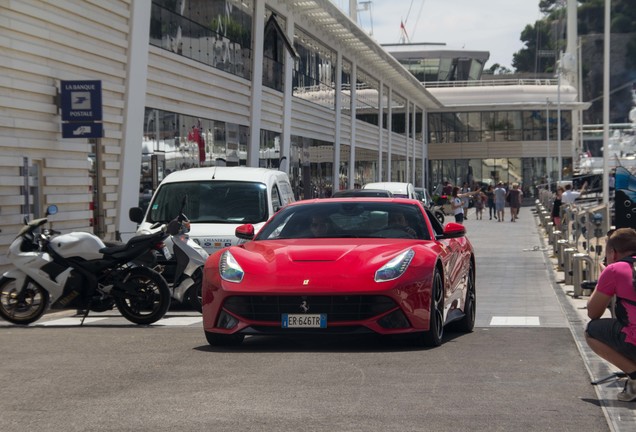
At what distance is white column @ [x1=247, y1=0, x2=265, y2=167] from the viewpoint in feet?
109

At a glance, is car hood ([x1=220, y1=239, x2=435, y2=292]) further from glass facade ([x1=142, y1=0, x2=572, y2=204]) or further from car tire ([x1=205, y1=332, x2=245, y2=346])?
glass facade ([x1=142, y1=0, x2=572, y2=204])

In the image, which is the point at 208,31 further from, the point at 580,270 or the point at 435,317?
the point at 435,317

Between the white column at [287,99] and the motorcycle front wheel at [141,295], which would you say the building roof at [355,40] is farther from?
the motorcycle front wheel at [141,295]

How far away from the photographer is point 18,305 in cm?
1319

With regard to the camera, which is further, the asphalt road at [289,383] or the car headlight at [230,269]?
the car headlight at [230,269]

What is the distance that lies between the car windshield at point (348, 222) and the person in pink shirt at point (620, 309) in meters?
3.51

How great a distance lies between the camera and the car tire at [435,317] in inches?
405

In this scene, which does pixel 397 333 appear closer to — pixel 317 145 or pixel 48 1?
pixel 48 1

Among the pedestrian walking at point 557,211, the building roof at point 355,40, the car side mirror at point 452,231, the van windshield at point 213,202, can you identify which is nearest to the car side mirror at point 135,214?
the van windshield at point 213,202

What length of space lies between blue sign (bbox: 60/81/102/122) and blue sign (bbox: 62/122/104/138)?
0.28 ft

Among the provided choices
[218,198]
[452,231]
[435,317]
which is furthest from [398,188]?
[435,317]

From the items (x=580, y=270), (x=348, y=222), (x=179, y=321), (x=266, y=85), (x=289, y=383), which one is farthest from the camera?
(x=266, y=85)

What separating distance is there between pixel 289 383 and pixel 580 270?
11463 millimetres

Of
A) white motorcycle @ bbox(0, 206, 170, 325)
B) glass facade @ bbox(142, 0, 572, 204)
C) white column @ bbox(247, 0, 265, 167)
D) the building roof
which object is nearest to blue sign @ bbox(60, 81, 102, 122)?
glass facade @ bbox(142, 0, 572, 204)
